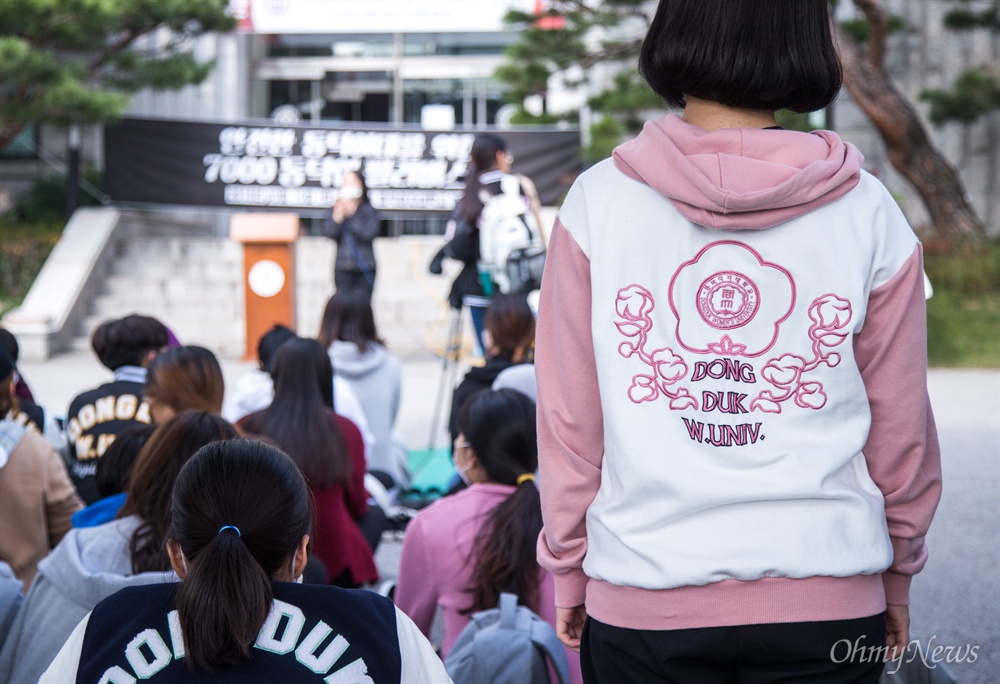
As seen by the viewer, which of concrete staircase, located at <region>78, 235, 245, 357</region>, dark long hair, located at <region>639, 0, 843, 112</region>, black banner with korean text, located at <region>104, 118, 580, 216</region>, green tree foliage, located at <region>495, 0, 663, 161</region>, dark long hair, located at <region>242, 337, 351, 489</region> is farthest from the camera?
black banner with korean text, located at <region>104, 118, 580, 216</region>

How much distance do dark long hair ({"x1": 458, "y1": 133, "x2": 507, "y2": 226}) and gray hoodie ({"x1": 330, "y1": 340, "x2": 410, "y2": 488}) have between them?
1.44 m

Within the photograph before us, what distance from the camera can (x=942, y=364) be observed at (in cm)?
972

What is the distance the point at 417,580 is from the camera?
10.2ft

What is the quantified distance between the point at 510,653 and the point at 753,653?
3.42ft

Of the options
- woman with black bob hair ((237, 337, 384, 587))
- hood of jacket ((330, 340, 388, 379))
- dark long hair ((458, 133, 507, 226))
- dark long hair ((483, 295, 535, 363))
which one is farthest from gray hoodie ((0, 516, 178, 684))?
dark long hair ((458, 133, 507, 226))

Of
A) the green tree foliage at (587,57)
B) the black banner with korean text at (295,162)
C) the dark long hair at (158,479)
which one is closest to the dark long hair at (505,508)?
the dark long hair at (158,479)

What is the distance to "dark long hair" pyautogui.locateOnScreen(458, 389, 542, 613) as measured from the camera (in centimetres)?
291

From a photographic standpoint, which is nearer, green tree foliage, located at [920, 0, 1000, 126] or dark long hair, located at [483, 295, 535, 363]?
dark long hair, located at [483, 295, 535, 363]

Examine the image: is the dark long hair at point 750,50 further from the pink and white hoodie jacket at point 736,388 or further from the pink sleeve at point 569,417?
the pink sleeve at point 569,417

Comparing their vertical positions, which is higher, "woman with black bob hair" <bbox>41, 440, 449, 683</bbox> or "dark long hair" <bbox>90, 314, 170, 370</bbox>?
"dark long hair" <bbox>90, 314, 170, 370</bbox>

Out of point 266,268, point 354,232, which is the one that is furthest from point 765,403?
point 266,268

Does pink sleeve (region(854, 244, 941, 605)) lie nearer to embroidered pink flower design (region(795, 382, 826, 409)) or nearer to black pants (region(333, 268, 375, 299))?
embroidered pink flower design (region(795, 382, 826, 409))

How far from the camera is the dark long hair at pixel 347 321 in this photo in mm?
5418

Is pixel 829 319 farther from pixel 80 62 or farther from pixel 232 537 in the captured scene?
pixel 80 62
